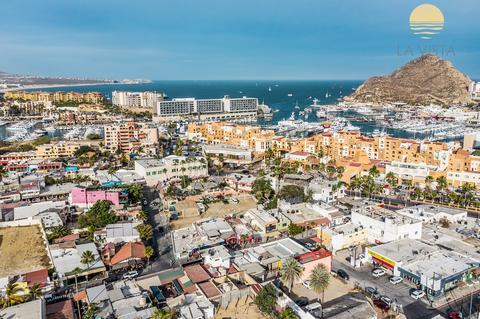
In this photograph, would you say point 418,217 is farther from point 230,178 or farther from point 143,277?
point 143,277

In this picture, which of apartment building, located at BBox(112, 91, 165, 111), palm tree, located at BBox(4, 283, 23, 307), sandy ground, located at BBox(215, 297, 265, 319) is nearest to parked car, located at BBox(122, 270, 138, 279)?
palm tree, located at BBox(4, 283, 23, 307)

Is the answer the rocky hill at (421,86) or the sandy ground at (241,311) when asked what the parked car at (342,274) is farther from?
the rocky hill at (421,86)

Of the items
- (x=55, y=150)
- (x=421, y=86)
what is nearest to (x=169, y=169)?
(x=55, y=150)

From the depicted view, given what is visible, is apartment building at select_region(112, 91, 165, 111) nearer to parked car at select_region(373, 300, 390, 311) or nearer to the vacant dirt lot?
the vacant dirt lot

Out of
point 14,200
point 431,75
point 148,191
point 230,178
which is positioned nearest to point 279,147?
point 230,178

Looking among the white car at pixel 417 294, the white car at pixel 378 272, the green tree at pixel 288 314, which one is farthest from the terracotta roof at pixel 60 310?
the white car at pixel 417 294
